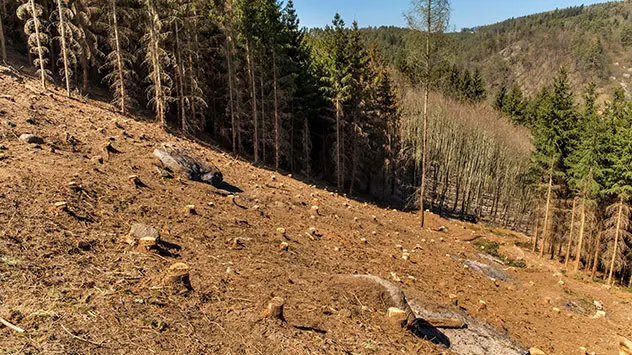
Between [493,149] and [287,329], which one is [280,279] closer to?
[287,329]

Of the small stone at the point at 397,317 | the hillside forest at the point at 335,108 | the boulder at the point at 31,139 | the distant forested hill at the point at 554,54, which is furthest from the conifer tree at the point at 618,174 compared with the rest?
the distant forested hill at the point at 554,54

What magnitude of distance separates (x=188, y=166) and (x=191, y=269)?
7016mm

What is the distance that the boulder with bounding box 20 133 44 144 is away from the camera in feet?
33.1

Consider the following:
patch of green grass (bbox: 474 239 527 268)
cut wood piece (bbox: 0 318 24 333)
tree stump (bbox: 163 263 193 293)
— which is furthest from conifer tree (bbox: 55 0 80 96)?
patch of green grass (bbox: 474 239 527 268)

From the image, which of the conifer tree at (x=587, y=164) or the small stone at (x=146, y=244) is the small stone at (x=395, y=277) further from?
the conifer tree at (x=587, y=164)

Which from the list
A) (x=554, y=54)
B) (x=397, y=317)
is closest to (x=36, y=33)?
(x=397, y=317)

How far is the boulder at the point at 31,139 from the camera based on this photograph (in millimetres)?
10103

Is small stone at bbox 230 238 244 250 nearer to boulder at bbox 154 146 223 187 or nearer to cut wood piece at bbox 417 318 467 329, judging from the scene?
cut wood piece at bbox 417 318 467 329

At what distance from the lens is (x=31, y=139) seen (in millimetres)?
10227

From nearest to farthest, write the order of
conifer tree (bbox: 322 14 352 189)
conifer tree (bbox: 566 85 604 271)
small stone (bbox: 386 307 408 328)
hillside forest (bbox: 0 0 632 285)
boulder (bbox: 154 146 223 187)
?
small stone (bbox: 386 307 408 328) → boulder (bbox: 154 146 223 187) → hillside forest (bbox: 0 0 632 285) → conifer tree (bbox: 566 85 604 271) → conifer tree (bbox: 322 14 352 189)

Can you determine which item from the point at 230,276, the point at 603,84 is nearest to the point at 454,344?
the point at 230,276

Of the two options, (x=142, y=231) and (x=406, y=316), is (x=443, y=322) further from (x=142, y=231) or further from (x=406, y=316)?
(x=142, y=231)

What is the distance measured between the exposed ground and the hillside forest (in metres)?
8.33

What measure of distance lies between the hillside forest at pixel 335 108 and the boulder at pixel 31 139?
10368 millimetres
